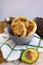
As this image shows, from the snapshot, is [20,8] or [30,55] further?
[20,8]

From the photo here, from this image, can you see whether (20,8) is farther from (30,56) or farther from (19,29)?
(30,56)

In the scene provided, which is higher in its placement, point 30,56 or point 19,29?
point 19,29

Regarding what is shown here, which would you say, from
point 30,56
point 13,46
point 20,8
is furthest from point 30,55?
point 20,8

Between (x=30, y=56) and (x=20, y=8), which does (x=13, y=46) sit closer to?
(x=30, y=56)

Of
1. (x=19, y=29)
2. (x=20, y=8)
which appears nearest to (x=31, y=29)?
(x=19, y=29)

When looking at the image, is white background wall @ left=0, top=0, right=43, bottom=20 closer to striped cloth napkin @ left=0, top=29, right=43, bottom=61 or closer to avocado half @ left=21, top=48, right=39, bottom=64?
striped cloth napkin @ left=0, top=29, right=43, bottom=61

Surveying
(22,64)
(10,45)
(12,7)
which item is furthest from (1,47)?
(12,7)

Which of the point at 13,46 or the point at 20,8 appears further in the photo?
the point at 20,8
